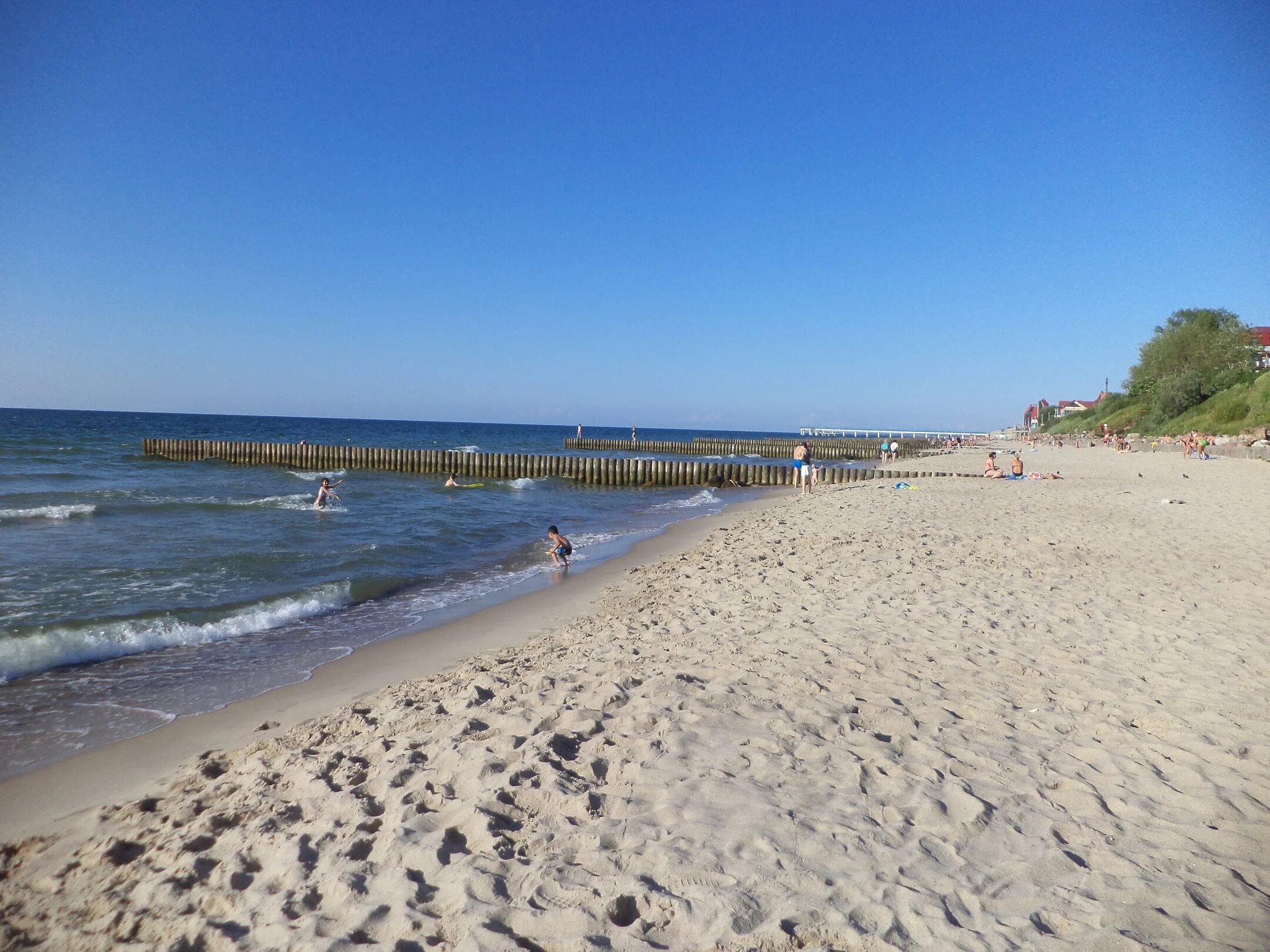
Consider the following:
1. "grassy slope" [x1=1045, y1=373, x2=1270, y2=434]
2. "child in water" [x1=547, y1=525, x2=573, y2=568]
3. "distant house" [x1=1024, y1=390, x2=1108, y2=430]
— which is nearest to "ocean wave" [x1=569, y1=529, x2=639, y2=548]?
"child in water" [x1=547, y1=525, x2=573, y2=568]

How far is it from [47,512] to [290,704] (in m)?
15.2

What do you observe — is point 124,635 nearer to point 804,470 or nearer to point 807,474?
A: point 804,470

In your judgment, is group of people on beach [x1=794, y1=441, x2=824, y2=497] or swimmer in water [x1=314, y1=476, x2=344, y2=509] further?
group of people on beach [x1=794, y1=441, x2=824, y2=497]

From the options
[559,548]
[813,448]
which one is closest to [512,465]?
[559,548]

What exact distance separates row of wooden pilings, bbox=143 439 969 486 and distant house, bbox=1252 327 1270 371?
1569 inches

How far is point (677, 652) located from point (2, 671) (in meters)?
6.30

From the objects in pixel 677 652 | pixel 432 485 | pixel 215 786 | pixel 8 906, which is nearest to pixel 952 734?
pixel 677 652

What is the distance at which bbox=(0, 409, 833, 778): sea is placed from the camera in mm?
6184

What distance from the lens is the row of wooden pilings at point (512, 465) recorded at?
103 ft

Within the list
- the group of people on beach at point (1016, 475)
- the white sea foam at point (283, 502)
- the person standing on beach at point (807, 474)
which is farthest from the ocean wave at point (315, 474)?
the group of people on beach at point (1016, 475)

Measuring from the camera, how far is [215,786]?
13.1 feet

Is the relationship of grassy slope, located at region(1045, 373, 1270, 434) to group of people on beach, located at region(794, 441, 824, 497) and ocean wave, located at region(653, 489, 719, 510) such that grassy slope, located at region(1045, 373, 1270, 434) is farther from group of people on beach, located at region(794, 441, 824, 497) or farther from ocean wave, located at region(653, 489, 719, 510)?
ocean wave, located at region(653, 489, 719, 510)

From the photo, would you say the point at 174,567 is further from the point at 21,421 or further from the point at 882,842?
the point at 21,421

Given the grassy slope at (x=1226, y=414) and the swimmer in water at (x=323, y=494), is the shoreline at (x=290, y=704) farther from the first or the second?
the grassy slope at (x=1226, y=414)
